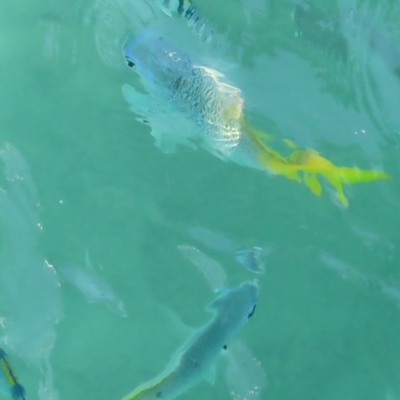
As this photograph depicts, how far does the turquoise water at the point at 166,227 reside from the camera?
106 inches

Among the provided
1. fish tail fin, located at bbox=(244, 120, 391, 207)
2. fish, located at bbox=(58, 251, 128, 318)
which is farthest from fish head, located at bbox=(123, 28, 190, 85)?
fish, located at bbox=(58, 251, 128, 318)

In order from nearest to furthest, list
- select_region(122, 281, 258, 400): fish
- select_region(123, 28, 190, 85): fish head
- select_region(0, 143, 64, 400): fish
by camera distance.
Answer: select_region(123, 28, 190, 85): fish head, select_region(122, 281, 258, 400): fish, select_region(0, 143, 64, 400): fish

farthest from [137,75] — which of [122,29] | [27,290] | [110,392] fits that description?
[110,392]

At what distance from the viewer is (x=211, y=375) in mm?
2633

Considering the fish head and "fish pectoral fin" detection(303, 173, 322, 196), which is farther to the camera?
"fish pectoral fin" detection(303, 173, 322, 196)

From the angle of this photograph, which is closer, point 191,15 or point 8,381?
point 8,381

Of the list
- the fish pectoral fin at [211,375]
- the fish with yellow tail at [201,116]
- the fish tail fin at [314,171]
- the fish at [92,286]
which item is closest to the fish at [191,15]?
the fish with yellow tail at [201,116]

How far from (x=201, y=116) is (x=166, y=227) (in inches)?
24.3

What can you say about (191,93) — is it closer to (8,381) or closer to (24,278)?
(24,278)

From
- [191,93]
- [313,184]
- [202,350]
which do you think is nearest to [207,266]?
[202,350]

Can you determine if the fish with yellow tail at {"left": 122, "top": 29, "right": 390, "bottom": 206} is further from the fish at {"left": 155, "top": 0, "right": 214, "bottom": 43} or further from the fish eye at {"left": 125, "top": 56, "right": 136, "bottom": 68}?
the fish at {"left": 155, "top": 0, "right": 214, "bottom": 43}

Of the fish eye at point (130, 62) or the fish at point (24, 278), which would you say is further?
the fish at point (24, 278)

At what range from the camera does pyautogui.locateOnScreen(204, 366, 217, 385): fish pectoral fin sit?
2.61 metres

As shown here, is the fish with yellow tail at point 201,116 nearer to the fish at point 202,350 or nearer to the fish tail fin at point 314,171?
the fish tail fin at point 314,171
